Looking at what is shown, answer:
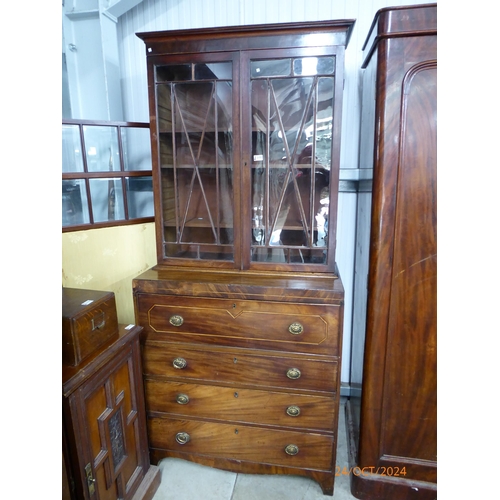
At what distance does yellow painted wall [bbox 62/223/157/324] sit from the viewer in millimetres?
1487

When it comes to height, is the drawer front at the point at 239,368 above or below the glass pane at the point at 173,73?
below

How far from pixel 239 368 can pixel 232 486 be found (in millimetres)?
589

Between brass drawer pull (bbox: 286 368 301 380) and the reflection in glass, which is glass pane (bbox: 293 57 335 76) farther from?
brass drawer pull (bbox: 286 368 301 380)

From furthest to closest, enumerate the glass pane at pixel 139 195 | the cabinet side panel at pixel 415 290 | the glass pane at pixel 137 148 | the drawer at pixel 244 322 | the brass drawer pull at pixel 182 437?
the glass pane at pixel 137 148 → the glass pane at pixel 139 195 → the brass drawer pull at pixel 182 437 → the drawer at pixel 244 322 → the cabinet side panel at pixel 415 290

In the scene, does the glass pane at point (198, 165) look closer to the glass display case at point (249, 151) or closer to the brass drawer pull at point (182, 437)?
the glass display case at point (249, 151)

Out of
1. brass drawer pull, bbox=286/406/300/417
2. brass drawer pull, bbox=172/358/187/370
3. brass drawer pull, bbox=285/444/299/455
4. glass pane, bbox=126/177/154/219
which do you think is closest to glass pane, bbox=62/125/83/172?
glass pane, bbox=126/177/154/219

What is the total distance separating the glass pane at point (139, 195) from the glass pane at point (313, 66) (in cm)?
98

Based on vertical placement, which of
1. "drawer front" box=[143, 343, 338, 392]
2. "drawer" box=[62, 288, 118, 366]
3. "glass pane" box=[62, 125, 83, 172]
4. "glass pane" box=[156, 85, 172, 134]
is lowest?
"drawer front" box=[143, 343, 338, 392]

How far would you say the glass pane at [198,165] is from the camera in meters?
1.45

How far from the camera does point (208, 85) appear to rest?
144cm

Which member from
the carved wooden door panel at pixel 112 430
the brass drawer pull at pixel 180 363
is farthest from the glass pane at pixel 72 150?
the brass drawer pull at pixel 180 363

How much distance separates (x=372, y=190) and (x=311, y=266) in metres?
0.43
